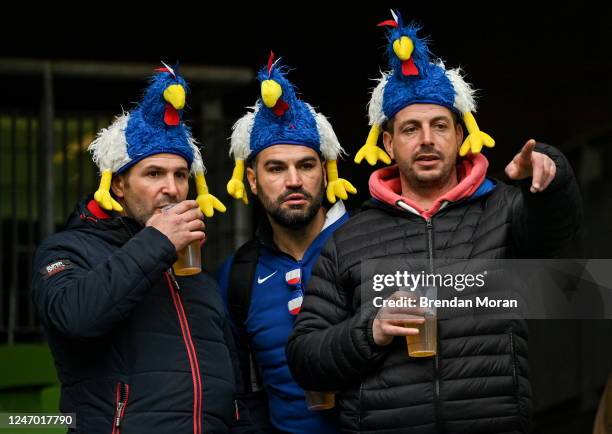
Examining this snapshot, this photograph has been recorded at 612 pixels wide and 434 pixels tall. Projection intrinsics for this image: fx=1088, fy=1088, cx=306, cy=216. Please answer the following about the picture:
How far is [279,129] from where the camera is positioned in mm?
3846

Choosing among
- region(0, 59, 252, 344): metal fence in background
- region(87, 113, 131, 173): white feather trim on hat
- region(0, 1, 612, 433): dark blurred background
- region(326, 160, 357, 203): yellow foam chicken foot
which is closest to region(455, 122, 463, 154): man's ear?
region(326, 160, 357, 203): yellow foam chicken foot

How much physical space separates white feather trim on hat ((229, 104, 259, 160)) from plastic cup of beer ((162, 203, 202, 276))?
71cm

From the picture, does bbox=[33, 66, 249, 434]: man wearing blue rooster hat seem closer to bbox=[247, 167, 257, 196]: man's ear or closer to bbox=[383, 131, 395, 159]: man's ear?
bbox=[247, 167, 257, 196]: man's ear

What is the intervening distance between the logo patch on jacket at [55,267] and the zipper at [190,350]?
0.32 m

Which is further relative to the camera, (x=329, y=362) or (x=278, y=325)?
(x=278, y=325)

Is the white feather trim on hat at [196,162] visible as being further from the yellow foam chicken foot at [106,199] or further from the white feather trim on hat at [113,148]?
the yellow foam chicken foot at [106,199]

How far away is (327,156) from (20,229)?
346 centimetres

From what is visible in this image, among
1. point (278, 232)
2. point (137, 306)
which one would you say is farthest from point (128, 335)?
point (278, 232)

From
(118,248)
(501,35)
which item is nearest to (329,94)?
(501,35)

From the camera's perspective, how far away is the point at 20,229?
6.82 m

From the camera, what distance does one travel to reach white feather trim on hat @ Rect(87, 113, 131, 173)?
11.6ft

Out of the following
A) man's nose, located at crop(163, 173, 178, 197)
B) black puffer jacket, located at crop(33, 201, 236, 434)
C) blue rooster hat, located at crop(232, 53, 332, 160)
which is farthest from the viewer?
blue rooster hat, located at crop(232, 53, 332, 160)

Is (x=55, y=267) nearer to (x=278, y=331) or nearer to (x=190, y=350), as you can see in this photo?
(x=190, y=350)

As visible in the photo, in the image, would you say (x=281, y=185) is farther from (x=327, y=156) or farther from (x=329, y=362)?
(x=329, y=362)
